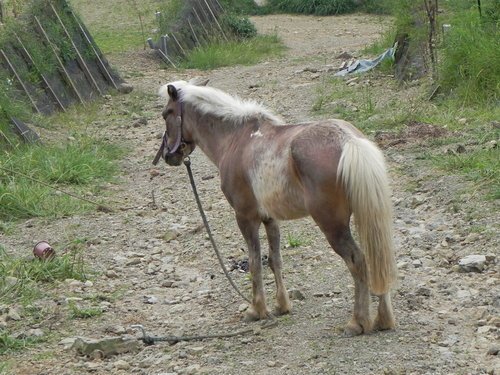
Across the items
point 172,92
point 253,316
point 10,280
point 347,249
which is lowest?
point 253,316

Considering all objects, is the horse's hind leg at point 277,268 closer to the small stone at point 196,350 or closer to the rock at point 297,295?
the rock at point 297,295

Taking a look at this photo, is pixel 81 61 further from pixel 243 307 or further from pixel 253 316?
pixel 253 316

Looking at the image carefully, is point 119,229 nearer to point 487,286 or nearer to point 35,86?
point 487,286

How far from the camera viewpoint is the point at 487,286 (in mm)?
6816

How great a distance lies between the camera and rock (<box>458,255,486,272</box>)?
23.5 feet

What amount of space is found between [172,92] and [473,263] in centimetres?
262

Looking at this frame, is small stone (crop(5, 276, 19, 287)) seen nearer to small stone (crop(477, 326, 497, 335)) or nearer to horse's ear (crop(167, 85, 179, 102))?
horse's ear (crop(167, 85, 179, 102))


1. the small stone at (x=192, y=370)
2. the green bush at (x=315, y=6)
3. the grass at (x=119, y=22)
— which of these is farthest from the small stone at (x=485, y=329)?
the green bush at (x=315, y=6)

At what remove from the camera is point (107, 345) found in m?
6.55

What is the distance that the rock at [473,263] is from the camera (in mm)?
7152

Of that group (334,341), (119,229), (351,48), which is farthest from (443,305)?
(351,48)

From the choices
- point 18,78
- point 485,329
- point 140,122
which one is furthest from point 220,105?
point 18,78

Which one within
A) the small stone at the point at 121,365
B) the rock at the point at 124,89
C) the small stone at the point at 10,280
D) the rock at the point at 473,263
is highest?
the small stone at the point at 10,280

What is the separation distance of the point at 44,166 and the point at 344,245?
639 centimetres
